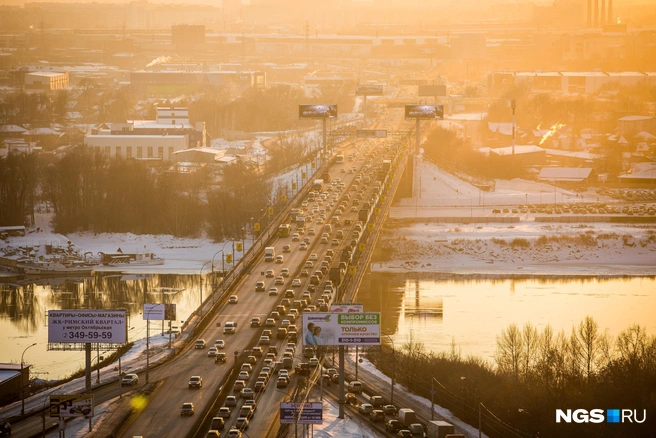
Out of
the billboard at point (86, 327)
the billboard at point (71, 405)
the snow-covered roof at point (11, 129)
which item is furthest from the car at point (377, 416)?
the snow-covered roof at point (11, 129)

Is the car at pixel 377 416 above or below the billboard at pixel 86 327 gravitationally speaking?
below

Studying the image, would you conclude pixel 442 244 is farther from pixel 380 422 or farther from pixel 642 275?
pixel 380 422

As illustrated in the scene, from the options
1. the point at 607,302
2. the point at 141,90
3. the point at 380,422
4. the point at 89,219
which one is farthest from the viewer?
the point at 141,90

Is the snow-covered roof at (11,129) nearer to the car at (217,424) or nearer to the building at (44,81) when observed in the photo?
the building at (44,81)

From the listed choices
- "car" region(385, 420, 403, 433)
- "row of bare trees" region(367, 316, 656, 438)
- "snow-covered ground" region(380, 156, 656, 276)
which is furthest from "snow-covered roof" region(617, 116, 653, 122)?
"car" region(385, 420, 403, 433)

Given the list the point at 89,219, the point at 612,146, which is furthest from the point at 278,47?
the point at 89,219
